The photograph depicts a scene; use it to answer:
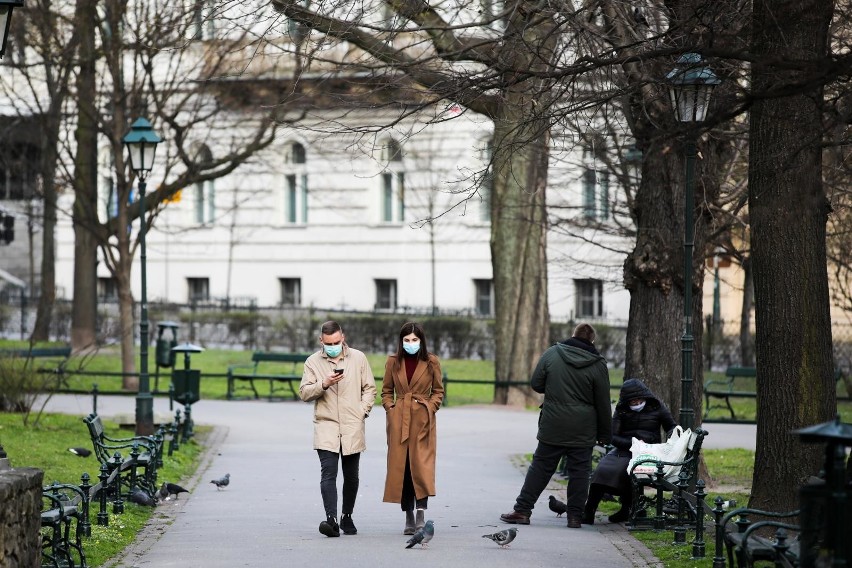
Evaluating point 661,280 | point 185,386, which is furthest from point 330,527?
point 185,386

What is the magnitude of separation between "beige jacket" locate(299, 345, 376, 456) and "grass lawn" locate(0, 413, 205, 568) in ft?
5.70

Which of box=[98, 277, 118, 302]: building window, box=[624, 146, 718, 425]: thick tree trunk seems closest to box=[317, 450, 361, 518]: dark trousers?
box=[624, 146, 718, 425]: thick tree trunk

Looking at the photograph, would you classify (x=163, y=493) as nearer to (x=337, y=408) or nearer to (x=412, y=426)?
(x=337, y=408)

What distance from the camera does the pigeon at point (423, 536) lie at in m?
10.5

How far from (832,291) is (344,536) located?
17.1 m

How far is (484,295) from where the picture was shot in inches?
1674

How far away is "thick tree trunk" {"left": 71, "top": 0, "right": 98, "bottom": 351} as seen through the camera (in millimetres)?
26953

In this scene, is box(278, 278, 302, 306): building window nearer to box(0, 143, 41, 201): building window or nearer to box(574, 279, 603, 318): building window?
box(0, 143, 41, 201): building window

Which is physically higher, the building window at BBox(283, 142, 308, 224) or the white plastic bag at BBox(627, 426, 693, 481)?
the building window at BBox(283, 142, 308, 224)

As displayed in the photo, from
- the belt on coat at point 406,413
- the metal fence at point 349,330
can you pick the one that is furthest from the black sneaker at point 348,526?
the metal fence at point 349,330

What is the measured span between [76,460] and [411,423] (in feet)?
20.2

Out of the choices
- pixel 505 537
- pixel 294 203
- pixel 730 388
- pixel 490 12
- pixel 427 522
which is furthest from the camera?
pixel 294 203

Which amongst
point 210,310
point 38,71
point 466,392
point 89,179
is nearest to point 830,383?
point 466,392

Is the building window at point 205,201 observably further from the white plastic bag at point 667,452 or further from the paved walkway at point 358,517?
the white plastic bag at point 667,452
